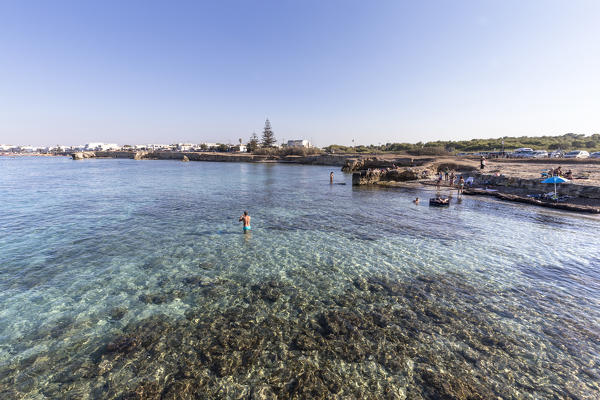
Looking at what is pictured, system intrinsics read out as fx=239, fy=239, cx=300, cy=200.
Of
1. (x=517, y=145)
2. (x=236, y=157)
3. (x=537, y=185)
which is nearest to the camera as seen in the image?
(x=537, y=185)

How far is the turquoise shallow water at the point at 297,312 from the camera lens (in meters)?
5.45

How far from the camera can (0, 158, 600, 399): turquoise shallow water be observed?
215 inches

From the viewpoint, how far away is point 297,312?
782 centimetres

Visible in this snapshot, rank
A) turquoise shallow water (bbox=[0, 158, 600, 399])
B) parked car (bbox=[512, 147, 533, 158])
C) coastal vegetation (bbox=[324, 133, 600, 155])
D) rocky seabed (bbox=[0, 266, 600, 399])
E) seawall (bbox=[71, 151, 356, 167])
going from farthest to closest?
seawall (bbox=[71, 151, 356, 167])
coastal vegetation (bbox=[324, 133, 600, 155])
parked car (bbox=[512, 147, 533, 158])
turquoise shallow water (bbox=[0, 158, 600, 399])
rocky seabed (bbox=[0, 266, 600, 399])

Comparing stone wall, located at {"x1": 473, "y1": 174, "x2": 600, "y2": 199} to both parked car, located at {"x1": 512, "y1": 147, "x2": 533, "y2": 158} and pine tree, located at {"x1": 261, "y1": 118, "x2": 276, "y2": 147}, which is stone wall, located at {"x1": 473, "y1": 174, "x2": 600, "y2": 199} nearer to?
parked car, located at {"x1": 512, "y1": 147, "x2": 533, "y2": 158}

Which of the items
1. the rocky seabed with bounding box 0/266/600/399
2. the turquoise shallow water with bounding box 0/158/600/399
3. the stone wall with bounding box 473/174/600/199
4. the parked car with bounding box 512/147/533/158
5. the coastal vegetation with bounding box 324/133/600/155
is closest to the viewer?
the rocky seabed with bounding box 0/266/600/399

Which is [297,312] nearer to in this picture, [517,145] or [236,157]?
[517,145]

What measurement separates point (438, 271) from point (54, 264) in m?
17.2

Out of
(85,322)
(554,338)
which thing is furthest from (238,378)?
(554,338)

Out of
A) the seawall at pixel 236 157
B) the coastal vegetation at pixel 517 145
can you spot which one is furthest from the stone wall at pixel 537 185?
the seawall at pixel 236 157

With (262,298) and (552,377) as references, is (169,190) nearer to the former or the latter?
(262,298)

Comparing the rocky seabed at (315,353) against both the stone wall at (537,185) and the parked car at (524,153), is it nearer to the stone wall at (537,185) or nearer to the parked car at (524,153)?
the stone wall at (537,185)

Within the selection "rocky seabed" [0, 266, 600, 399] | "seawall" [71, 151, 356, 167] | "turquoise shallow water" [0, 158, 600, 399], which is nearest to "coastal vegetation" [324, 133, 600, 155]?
"seawall" [71, 151, 356, 167]

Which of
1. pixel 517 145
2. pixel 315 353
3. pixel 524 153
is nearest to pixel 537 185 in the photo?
pixel 315 353
